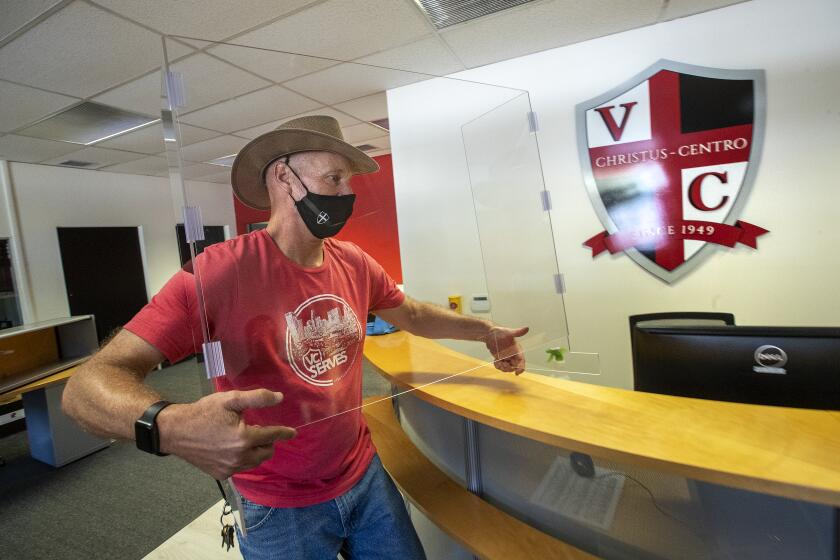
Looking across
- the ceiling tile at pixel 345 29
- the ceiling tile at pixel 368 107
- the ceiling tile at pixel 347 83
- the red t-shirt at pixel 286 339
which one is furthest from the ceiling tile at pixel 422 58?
the red t-shirt at pixel 286 339

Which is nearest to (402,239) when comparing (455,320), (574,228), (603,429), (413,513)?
(455,320)

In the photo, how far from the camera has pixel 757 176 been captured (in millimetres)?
2344

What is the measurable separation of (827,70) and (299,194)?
9.70 feet

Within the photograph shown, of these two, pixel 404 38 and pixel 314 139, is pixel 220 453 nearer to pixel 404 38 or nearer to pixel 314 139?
pixel 314 139

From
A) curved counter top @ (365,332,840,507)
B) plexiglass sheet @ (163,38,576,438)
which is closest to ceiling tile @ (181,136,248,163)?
plexiglass sheet @ (163,38,576,438)

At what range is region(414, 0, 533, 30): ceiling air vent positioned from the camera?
2.06m

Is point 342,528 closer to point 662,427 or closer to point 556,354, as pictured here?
point 662,427

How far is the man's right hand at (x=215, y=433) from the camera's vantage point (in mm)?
656

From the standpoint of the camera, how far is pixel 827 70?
217 cm

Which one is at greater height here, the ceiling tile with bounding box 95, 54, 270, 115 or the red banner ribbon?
the ceiling tile with bounding box 95, 54, 270, 115

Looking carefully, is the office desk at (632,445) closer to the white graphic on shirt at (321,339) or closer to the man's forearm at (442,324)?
the man's forearm at (442,324)

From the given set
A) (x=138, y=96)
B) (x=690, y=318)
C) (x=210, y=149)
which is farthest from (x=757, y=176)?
(x=138, y=96)

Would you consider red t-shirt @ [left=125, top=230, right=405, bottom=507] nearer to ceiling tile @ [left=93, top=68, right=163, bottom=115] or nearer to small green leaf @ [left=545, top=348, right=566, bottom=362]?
small green leaf @ [left=545, top=348, right=566, bottom=362]

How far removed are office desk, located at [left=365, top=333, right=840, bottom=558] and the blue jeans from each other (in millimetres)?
318
